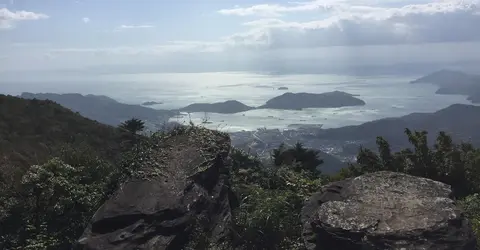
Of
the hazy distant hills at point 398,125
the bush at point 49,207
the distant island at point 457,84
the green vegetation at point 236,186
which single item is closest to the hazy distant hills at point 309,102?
the hazy distant hills at point 398,125

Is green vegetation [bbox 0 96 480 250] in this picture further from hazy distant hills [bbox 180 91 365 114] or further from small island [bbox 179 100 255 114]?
hazy distant hills [bbox 180 91 365 114]

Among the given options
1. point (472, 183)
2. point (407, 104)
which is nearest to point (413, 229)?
point (472, 183)


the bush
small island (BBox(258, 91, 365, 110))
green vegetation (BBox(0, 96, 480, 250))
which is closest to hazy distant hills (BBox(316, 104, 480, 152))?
small island (BBox(258, 91, 365, 110))

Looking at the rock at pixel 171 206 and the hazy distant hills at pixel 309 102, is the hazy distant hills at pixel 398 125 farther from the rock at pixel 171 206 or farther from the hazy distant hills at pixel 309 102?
the rock at pixel 171 206

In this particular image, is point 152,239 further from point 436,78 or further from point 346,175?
point 436,78

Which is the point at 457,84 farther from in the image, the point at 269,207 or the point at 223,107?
the point at 269,207
